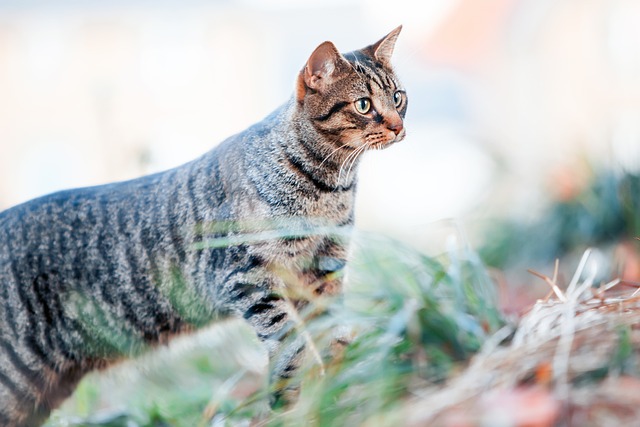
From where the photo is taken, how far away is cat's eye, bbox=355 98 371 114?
217 centimetres

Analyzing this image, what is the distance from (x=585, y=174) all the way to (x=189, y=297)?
2.08 meters

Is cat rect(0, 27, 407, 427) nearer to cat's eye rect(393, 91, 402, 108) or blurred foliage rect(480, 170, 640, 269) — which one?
cat's eye rect(393, 91, 402, 108)

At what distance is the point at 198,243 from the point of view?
87.1 inches

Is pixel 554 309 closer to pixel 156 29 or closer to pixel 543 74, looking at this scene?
pixel 543 74

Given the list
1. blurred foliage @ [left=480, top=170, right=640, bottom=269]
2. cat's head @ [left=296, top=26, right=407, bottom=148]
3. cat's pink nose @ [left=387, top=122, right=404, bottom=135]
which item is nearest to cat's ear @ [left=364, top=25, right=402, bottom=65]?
cat's head @ [left=296, top=26, right=407, bottom=148]

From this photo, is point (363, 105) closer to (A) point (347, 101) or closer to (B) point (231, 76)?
(A) point (347, 101)

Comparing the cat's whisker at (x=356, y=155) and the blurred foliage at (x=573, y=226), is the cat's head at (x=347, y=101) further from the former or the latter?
the blurred foliage at (x=573, y=226)

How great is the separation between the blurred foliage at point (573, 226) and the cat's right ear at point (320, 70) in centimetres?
156

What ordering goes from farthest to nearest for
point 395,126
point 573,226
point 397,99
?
1. point 573,226
2. point 397,99
3. point 395,126

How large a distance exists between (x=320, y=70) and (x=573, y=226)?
5.79 ft

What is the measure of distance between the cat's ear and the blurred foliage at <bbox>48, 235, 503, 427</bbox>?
0.69 m

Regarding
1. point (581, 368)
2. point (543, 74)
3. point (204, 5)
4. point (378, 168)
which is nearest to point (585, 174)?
point (378, 168)

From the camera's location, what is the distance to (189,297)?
Answer: 2260mm

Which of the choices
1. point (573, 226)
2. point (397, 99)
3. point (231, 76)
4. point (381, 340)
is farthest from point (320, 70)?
point (231, 76)
